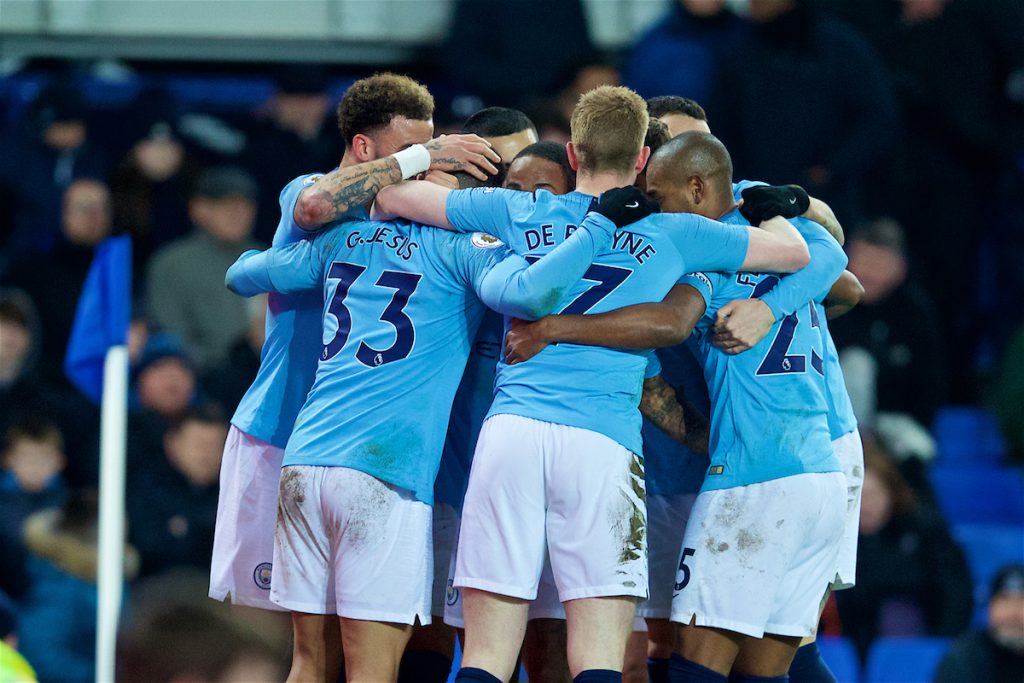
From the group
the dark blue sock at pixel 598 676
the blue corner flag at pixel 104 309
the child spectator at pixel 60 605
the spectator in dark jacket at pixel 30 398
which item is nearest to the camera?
the dark blue sock at pixel 598 676

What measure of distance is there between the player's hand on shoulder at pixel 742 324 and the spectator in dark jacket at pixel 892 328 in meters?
5.37

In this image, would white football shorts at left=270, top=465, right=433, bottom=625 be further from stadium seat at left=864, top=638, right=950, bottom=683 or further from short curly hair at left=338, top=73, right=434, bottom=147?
stadium seat at left=864, top=638, right=950, bottom=683

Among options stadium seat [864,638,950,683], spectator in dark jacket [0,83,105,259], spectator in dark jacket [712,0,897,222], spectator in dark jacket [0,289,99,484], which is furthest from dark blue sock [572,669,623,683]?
spectator in dark jacket [0,83,105,259]

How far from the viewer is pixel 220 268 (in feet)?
35.1

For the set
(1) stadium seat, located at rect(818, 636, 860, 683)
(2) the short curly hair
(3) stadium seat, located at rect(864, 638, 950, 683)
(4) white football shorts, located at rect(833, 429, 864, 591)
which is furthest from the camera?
(3) stadium seat, located at rect(864, 638, 950, 683)

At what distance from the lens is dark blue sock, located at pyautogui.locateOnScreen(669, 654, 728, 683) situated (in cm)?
585

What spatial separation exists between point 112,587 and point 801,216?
3.58 metres

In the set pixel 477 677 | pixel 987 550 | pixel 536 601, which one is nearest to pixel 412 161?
pixel 536 601

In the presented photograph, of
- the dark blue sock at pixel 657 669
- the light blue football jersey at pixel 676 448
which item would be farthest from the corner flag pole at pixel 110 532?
the light blue football jersey at pixel 676 448

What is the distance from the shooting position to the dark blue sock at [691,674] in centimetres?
585

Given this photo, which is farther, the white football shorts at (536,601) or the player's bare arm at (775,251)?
the white football shorts at (536,601)

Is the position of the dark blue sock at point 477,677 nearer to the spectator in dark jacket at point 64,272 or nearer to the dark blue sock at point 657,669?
the dark blue sock at point 657,669

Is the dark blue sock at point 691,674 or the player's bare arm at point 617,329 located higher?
the player's bare arm at point 617,329

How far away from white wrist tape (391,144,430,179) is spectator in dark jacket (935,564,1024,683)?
4926 millimetres
